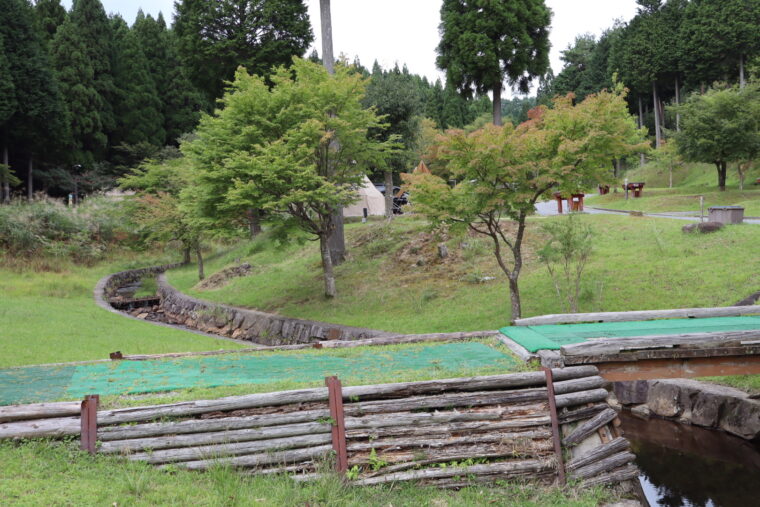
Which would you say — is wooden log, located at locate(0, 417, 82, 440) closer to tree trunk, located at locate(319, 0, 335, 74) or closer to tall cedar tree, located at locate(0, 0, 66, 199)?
tree trunk, located at locate(319, 0, 335, 74)

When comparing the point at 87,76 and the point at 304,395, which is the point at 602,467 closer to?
the point at 304,395

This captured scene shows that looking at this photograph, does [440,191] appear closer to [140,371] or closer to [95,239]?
[140,371]

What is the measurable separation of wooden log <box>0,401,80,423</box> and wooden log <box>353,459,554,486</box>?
2954 mm

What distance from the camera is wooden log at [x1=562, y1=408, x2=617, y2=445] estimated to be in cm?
622

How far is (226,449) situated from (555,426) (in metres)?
3.42

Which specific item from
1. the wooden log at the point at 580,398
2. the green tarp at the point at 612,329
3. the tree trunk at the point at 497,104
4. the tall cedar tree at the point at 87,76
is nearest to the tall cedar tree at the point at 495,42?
the tree trunk at the point at 497,104

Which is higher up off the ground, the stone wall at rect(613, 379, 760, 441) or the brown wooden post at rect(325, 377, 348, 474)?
the brown wooden post at rect(325, 377, 348, 474)

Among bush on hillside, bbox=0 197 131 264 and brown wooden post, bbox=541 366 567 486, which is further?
bush on hillside, bbox=0 197 131 264

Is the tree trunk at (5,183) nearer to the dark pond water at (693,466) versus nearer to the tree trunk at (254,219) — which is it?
the tree trunk at (254,219)

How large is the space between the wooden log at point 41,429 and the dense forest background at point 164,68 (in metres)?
19.1

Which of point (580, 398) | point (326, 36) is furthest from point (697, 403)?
point (326, 36)

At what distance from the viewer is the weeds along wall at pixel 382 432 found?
5656mm

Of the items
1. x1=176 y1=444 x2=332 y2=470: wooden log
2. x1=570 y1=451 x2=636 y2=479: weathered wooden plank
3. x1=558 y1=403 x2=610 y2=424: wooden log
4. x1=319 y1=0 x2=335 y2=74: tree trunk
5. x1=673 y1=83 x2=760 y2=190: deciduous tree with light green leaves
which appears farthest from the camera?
x1=673 y1=83 x2=760 y2=190: deciduous tree with light green leaves

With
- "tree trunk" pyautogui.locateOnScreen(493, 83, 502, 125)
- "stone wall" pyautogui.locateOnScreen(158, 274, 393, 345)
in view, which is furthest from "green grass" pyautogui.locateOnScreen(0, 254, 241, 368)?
"tree trunk" pyautogui.locateOnScreen(493, 83, 502, 125)
